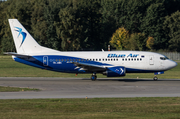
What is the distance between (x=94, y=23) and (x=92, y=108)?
90.5 metres

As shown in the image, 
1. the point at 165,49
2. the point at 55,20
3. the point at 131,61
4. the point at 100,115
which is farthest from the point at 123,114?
the point at 165,49

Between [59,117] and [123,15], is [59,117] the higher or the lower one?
the lower one

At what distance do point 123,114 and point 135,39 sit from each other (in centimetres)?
7666

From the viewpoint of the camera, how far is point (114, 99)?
814 inches

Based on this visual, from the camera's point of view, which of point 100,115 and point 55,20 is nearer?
point 100,115

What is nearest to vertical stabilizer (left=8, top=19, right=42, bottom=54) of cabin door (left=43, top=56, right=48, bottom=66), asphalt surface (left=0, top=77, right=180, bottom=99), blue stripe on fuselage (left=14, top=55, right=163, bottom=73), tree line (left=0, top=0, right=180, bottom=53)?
blue stripe on fuselage (left=14, top=55, right=163, bottom=73)

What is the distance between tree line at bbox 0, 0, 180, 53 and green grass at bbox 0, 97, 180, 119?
72127mm

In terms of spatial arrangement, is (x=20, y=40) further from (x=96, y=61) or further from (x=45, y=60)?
(x=96, y=61)

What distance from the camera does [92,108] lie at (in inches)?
685

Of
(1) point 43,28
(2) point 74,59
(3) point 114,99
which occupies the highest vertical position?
(1) point 43,28

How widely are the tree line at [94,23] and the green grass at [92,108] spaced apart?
7213cm

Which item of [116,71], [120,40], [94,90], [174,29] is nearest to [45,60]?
[116,71]

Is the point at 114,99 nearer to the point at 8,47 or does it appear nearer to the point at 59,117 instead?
the point at 59,117

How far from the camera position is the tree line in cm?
9381
